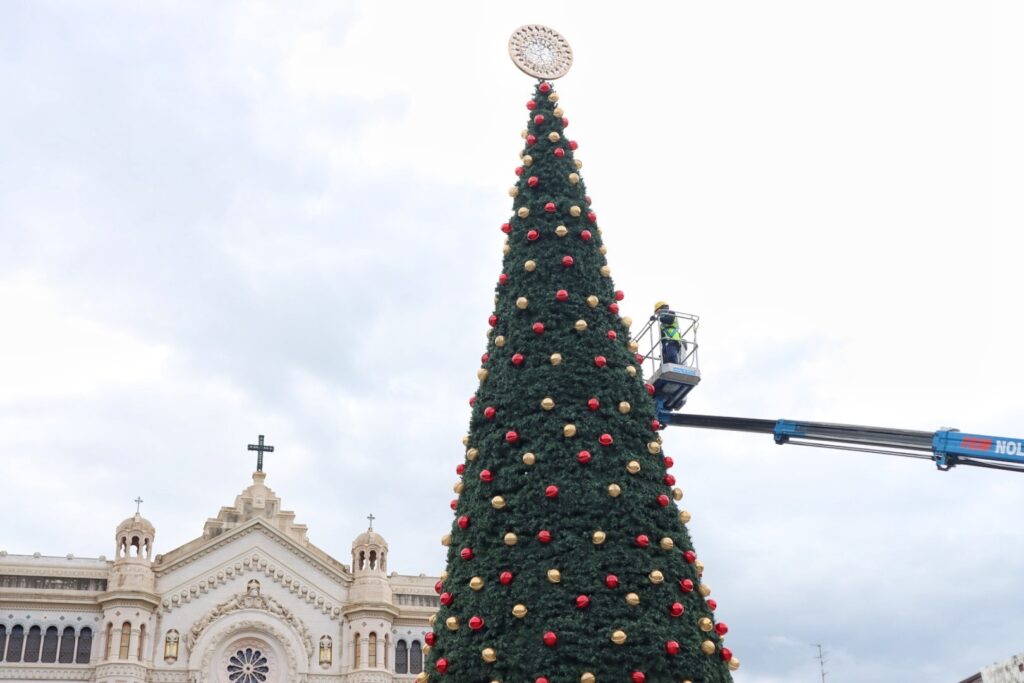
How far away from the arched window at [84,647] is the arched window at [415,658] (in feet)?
40.4

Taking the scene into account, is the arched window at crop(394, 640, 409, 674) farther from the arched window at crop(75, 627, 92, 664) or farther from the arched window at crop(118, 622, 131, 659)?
the arched window at crop(75, 627, 92, 664)

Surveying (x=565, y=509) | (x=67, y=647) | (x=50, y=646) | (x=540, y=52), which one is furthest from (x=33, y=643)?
(x=565, y=509)

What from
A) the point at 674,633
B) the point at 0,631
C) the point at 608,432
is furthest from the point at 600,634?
the point at 0,631

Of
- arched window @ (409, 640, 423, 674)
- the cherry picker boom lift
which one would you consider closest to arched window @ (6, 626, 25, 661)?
arched window @ (409, 640, 423, 674)

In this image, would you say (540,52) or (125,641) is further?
(125,641)

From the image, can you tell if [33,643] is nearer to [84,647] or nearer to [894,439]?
[84,647]

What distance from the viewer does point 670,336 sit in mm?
17344

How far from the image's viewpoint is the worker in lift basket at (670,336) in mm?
17344

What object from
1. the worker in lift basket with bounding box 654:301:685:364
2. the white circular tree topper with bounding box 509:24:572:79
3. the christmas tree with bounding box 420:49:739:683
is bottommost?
the christmas tree with bounding box 420:49:739:683

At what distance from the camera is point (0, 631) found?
3897cm

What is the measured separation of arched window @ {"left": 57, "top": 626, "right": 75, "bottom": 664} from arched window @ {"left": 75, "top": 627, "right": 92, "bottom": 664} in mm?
210

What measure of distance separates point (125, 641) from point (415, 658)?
11319 mm

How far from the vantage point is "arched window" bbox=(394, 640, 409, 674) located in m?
42.4

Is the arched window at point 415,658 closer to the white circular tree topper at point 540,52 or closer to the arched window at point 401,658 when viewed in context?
the arched window at point 401,658
